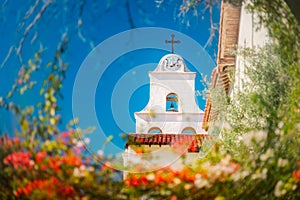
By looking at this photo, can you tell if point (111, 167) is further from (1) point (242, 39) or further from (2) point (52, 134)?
(1) point (242, 39)

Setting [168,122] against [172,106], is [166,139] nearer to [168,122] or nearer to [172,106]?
[168,122]

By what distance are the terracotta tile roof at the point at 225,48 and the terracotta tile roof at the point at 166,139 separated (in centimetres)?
47

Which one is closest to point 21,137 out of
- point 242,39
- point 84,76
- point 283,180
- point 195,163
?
point 84,76

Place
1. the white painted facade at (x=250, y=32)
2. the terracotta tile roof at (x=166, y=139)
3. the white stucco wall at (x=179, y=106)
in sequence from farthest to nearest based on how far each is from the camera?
1. the white stucco wall at (x=179, y=106)
2. the terracotta tile roof at (x=166, y=139)
3. the white painted facade at (x=250, y=32)

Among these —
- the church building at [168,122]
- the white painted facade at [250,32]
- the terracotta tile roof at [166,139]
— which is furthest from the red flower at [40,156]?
the white painted facade at [250,32]

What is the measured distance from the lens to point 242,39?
432 centimetres

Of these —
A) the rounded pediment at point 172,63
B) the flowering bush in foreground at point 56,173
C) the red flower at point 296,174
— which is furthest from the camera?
the rounded pediment at point 172,63

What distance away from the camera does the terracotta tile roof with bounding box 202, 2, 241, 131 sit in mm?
3980

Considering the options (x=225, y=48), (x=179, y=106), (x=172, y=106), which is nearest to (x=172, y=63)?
(x=225, y=48)

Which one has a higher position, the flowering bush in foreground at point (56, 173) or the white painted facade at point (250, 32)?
the white painted facade at point (250, 32)

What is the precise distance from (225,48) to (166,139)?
3.39 feet

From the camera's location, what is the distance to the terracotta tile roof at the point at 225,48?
3.98 meters

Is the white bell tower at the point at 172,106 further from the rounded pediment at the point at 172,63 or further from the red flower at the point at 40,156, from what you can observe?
the red flower at the point at 40,156

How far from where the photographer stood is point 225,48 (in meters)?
4.32
